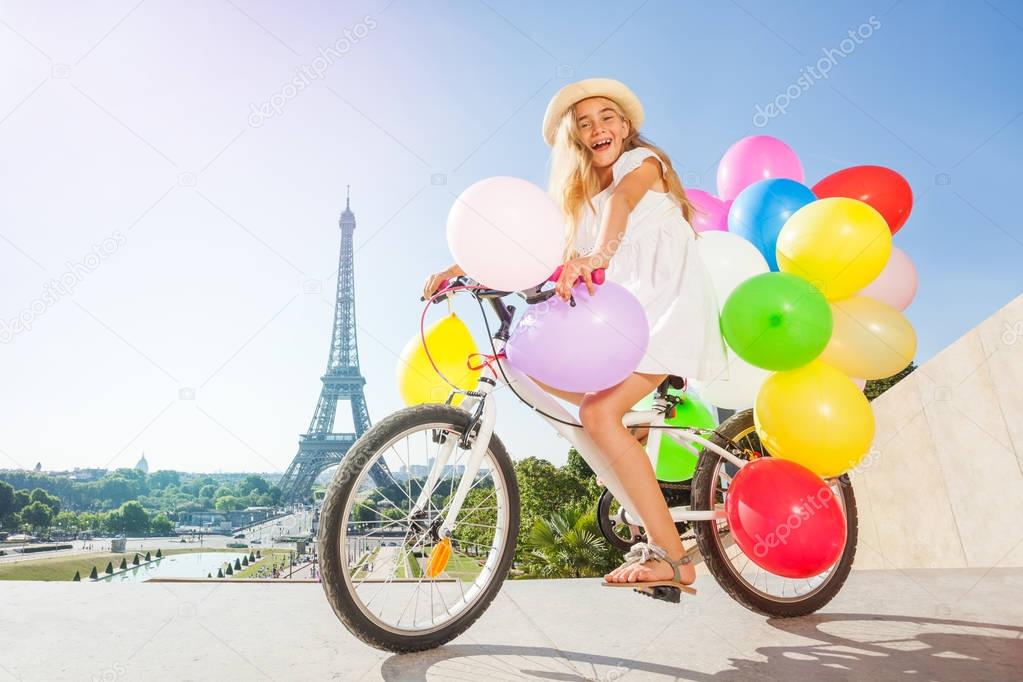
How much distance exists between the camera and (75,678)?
1.56m

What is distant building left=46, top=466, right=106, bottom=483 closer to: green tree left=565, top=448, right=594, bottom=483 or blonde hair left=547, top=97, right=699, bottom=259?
green tree left=565, top=448, right=594, bottom=483

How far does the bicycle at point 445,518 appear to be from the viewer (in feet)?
5.50

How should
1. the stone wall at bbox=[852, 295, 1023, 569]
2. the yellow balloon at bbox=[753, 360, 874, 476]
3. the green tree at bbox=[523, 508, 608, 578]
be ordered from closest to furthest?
1. the yellow balloon at bbox=[753, 360, 874, 476]
2. the stone wall at bbox=[852, 295, 1023, 569]
3. the green tree at bbox=[523, 508, 608, 578]

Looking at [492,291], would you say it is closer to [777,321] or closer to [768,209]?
[777,321]

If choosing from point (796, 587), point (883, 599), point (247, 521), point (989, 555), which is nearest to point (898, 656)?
point (796, 587)

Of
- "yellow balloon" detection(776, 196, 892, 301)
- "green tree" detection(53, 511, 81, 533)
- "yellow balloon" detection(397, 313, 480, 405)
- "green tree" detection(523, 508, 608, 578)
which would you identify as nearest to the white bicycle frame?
"yellow balloon" detection(397, 313, 480, 405)

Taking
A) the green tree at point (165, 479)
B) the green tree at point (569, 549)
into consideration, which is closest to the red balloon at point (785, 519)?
the green tree at point (569, 549)

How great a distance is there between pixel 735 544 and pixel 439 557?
1146 millimetres

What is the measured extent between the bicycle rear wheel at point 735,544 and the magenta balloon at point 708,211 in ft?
2.86

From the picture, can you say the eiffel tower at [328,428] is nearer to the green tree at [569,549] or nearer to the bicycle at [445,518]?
the green tree at [569,549]

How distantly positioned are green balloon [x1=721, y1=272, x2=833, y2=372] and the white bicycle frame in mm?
370

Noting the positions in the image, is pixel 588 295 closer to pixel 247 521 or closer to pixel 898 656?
pixel 898 656

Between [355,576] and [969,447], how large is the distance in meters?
3.49

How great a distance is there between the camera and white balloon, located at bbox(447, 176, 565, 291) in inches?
68.4
